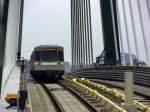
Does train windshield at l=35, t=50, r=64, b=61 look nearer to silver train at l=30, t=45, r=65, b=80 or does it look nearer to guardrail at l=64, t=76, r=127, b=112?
silver train at l=30, t=45, r=65, b=80

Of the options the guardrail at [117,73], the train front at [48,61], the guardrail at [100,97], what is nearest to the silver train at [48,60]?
the train front at [48,61]

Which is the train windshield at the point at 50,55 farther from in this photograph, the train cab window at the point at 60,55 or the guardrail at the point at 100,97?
the guardrail at the point at 100,97

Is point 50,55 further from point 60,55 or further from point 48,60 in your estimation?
point 60,55

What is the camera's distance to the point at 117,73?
36.1 metres

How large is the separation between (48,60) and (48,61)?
0.49ft

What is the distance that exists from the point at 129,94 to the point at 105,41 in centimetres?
2946

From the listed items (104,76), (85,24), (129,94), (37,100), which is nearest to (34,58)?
(104,76)

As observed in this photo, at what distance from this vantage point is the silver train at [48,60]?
37.5m

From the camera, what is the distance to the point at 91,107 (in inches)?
717

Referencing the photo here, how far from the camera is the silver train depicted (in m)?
37.5

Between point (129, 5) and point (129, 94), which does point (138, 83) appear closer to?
point (129, 5)

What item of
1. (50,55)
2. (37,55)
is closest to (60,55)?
(50,55)

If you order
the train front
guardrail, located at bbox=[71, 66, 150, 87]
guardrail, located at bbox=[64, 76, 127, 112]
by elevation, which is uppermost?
the train front

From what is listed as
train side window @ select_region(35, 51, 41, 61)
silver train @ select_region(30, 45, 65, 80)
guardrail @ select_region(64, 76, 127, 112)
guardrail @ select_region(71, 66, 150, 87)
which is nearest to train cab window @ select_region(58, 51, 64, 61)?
silver train @ select_region(30, 45, 65, 80)
